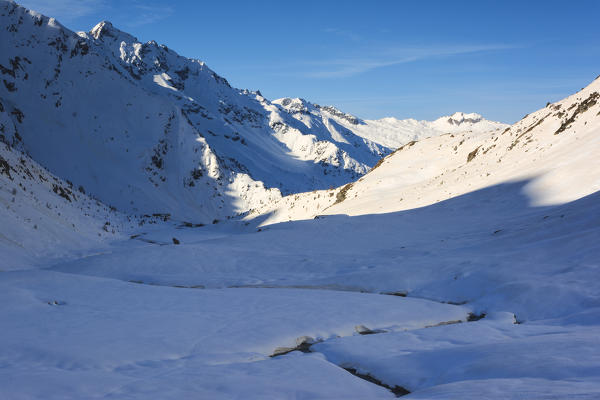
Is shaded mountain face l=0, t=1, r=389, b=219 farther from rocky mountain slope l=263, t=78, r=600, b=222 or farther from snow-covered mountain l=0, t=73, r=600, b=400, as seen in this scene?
snow-covered mountain l=0, t=73, r=600, b=400

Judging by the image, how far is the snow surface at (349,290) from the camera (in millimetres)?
3734

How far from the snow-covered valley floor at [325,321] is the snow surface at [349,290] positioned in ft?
0.10

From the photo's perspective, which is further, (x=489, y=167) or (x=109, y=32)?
(x=109, y=32)

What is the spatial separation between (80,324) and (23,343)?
34.3 inches

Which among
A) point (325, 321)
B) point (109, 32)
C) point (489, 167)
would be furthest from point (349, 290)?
point (109, 32)

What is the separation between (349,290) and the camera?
9.18 metres

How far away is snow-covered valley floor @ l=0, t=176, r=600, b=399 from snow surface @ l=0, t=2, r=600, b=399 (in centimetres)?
3

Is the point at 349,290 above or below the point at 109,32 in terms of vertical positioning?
below

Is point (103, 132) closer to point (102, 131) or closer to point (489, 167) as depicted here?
point (102, 131)

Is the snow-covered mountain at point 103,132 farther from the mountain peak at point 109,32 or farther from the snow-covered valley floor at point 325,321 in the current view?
the mountain peak at point 109,32

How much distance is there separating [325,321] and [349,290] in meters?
3.12

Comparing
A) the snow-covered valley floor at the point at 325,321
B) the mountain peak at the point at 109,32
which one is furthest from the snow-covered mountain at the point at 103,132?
the mountain peak at the point at 109,32

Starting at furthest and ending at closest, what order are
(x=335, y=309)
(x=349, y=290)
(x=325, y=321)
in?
(x=349, y=290) < (x=335, y=309) < (x=325, y=321)

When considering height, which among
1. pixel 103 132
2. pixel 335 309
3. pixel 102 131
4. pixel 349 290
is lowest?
pixel 335 309
